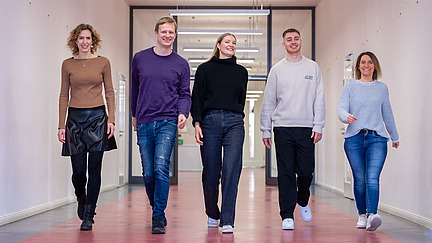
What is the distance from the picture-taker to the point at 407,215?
15.6ft

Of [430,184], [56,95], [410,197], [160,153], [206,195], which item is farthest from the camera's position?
[56,95]

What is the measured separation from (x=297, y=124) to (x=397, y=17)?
2.05 meters

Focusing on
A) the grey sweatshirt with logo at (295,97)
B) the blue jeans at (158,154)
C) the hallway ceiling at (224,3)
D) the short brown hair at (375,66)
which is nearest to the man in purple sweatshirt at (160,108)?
the blue jeans at (158,154)

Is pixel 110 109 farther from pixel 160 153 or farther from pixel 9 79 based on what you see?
pixel 9 79

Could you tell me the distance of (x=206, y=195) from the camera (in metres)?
3.76

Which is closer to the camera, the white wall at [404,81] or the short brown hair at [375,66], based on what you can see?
the short brown hair at [375,66]

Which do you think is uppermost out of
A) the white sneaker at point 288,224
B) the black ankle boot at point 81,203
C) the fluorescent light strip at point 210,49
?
the fluorescent light strip at point 210,49

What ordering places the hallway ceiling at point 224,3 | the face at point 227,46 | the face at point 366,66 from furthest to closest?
the hallway ceiling at point 224,3 < the face at point 366,66 < the face at point 227,46

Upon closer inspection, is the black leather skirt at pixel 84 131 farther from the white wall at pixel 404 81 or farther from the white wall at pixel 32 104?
the white wall at pixel 404 81

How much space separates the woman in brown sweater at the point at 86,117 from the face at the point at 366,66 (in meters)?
1.82

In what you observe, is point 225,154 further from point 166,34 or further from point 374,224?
point 374,224

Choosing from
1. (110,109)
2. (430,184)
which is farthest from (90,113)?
(430,184)

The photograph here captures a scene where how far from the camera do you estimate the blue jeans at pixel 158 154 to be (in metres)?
3.53

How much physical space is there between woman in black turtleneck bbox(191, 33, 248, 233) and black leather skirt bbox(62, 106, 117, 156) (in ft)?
2.13
